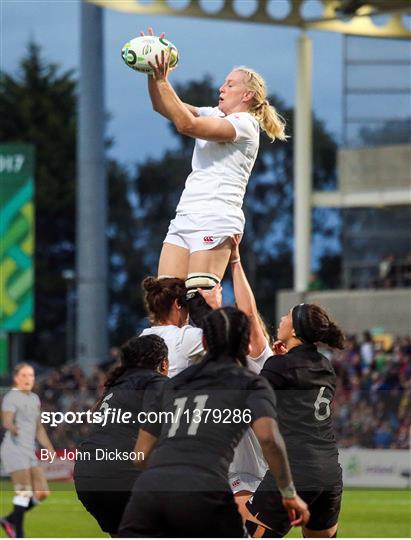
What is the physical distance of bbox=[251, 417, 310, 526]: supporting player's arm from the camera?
25.7ft

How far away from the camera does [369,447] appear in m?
25.3

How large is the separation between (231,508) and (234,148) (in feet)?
9.39

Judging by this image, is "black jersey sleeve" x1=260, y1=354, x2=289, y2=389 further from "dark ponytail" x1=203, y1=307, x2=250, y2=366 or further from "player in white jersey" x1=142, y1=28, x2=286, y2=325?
"dark ponytail" x1=203, y1=307, x2=250, y2=366

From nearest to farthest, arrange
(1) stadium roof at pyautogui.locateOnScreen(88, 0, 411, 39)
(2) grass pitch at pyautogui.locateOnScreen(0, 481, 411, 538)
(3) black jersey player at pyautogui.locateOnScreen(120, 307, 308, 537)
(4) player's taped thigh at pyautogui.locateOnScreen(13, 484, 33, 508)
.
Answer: (3) black jersey player at pyautogui.locateOnScreen(120, 307, 308, 537) → (4) player's taped thigh at pyautogui.locateOnScreen(13, 484, 33, 508) → (2) grass pitch at pyautogui.locateOnScreen(0, 481, 411, 538) → (1) stadium roof at pyautogui.locateOnScreen(88, 0, 411, 39)

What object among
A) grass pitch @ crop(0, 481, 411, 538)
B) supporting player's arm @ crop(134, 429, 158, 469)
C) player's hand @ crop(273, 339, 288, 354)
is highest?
player's hand @ crop(273, 339, 288, 354)

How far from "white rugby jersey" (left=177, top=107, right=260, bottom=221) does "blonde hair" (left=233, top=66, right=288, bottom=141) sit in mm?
104

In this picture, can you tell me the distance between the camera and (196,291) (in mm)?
9859

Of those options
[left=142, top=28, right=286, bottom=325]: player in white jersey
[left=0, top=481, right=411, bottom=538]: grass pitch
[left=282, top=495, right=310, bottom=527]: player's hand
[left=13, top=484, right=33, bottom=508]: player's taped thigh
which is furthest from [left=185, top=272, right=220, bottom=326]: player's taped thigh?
[left=0, top=481, right=411, bottom=538]: grass pitch

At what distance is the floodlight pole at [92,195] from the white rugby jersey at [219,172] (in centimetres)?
2953

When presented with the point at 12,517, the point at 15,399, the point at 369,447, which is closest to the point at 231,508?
the point at 15,399

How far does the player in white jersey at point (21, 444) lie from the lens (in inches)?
550

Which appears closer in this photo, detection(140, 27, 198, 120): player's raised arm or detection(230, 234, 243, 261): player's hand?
detection(140, 27, 198, 120): player's raised arm

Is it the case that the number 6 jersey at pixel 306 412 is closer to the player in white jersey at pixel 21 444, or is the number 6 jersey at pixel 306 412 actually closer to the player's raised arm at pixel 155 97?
the player's raised arm at pixel 155 97

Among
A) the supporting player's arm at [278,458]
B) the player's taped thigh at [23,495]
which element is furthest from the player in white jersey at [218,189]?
the player's taped thigh at [23,495]
